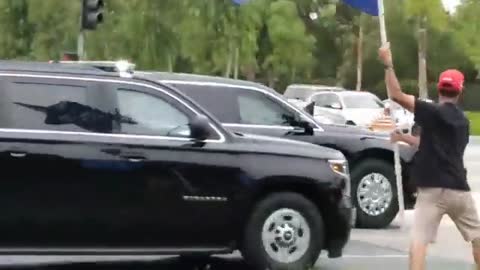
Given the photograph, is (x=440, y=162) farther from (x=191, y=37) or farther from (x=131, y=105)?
(x=191, y=37)

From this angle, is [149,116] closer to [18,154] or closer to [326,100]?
[18,154]

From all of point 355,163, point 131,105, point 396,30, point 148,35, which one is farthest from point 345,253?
point 396,30

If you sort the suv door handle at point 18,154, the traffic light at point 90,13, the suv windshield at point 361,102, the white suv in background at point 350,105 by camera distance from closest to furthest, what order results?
the suv door handle at point 18,154
the traffic light at point 90,13
the white suv in background at point 350,105
the suv windshield at point 361,102

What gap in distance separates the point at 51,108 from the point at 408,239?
5.42 m

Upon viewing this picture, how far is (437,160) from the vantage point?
9336mm

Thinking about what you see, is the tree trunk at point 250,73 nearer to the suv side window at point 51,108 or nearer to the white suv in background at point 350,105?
the white suv in background at point 350,105

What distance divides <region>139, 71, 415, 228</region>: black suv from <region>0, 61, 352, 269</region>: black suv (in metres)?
3.06

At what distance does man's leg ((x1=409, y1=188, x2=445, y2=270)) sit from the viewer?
935 cm

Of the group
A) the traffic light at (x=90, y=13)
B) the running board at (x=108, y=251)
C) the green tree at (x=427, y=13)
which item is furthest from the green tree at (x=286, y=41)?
the running board at (x=108, y=251)

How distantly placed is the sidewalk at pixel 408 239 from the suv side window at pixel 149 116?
3.66 meters

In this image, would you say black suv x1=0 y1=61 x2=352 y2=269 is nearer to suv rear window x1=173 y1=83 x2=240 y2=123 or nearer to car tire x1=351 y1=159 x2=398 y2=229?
suv rear window x1=173 y1=83 x2=240 y2=123

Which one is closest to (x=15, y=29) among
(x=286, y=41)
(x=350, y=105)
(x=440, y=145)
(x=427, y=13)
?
(x=350, y=105)

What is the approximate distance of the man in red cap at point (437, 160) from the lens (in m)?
9.30

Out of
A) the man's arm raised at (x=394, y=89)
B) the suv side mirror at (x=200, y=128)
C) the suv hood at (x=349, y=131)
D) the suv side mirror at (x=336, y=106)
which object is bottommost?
the suv side mirror at (x=336, y=106)
